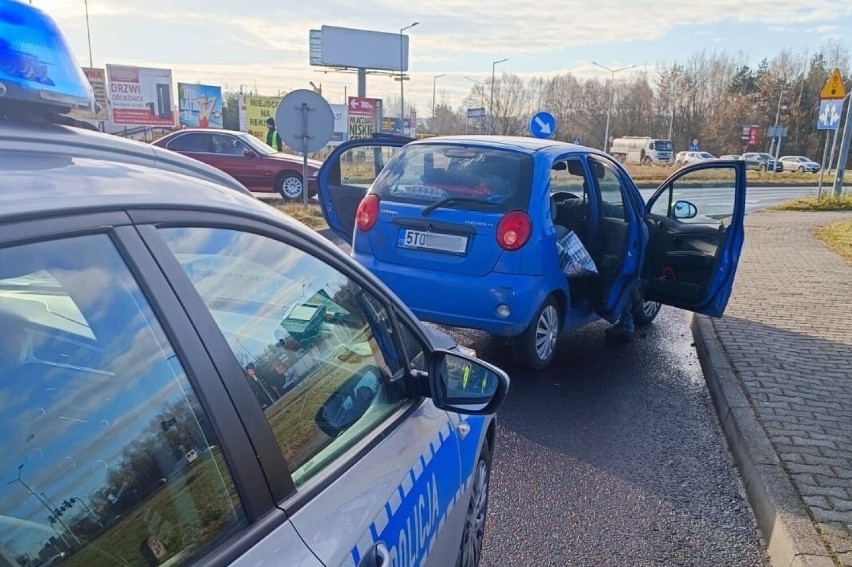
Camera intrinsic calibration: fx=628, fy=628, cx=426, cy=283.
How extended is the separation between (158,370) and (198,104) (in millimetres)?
45664

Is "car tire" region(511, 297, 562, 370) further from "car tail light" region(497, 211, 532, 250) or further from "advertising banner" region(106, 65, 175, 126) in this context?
"advertising banner" region(106, 65, 175, 126)

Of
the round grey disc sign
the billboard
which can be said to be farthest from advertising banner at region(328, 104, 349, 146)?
the round grey disc sign

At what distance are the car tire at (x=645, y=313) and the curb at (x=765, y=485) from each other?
1.50 meters

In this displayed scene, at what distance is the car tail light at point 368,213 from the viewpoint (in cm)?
508

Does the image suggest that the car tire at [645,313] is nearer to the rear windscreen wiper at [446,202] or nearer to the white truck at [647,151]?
the rear windscreen wiper at [446,202]

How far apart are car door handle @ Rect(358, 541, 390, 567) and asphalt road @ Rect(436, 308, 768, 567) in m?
1.55

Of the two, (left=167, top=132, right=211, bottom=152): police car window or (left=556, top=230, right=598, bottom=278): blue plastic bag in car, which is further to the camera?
(left=167, top=132, right=211, bottom=152): police car window

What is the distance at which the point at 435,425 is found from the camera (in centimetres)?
199

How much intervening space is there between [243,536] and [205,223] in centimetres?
61

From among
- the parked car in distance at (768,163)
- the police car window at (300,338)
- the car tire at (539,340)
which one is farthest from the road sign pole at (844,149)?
the parked car in distance at (768,163)

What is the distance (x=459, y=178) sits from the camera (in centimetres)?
488

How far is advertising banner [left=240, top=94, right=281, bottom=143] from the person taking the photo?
40438mm

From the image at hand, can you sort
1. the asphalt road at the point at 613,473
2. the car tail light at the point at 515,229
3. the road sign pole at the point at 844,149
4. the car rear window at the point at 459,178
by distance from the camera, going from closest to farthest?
the asphalt road at the point at 613,473
the car tail light at the point at 515,229
the car rear window at the point at 459,178
the road sign pole at the point at 844,149

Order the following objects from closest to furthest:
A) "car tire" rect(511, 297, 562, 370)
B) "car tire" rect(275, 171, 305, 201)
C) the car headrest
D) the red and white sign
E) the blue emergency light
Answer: the blue emergency light < "car tire" rect(511, 297, 562, 370) < the car headrest < "car tire" rect(275, 171, 305, 201) < the red and white sign
